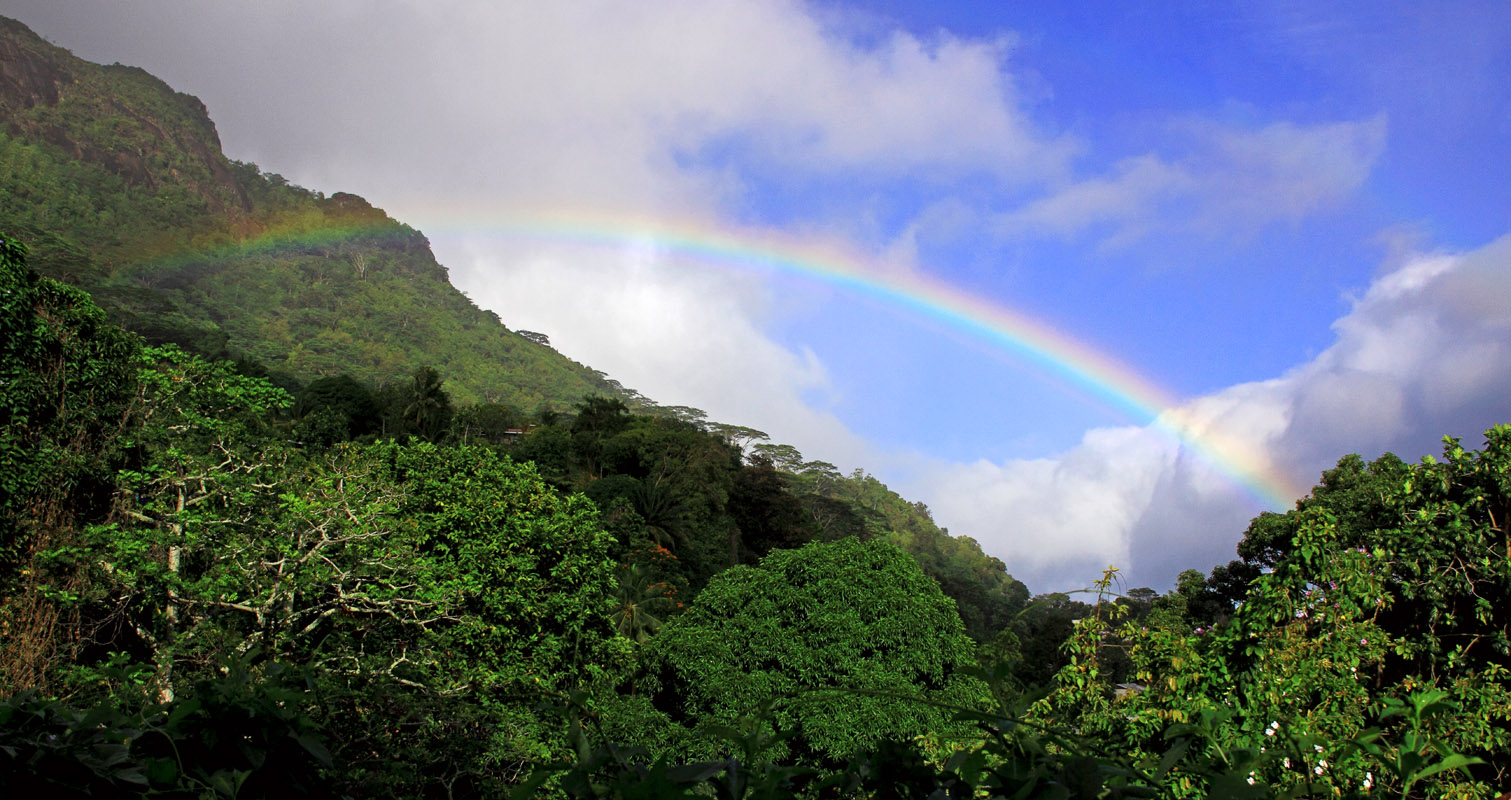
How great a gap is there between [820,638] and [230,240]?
4652 inches

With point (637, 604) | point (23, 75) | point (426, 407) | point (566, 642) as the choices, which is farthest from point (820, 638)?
point (23, 75)

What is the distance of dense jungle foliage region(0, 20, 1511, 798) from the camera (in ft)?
4.41

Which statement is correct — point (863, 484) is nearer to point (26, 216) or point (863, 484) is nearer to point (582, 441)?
point (582, 441)

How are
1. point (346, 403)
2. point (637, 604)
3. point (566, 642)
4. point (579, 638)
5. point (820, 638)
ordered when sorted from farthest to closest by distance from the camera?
point (346, 403) < point (637, 604) < point (820, 638) < point (566, 642) < point (579, 638)

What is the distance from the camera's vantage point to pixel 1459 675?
19.4 ft

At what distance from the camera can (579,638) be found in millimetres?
13195

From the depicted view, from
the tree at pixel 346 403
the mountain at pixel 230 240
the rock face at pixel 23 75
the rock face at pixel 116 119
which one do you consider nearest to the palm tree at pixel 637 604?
the tree at pixel 346 403

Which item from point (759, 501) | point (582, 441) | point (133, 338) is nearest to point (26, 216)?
point (582, 441)

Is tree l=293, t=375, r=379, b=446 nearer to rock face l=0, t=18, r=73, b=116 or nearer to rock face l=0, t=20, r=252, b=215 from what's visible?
rock face l=0, t=20, r=252, b=215

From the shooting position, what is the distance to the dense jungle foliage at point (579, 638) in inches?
52.9

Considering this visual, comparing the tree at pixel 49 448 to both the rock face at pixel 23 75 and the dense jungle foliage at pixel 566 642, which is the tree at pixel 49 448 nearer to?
the dense jungle foliage at pixel 566 642

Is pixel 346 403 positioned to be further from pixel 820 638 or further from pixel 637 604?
pixel 820 638

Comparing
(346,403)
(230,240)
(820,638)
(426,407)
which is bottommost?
(820,638)

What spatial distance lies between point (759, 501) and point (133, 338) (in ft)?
111
